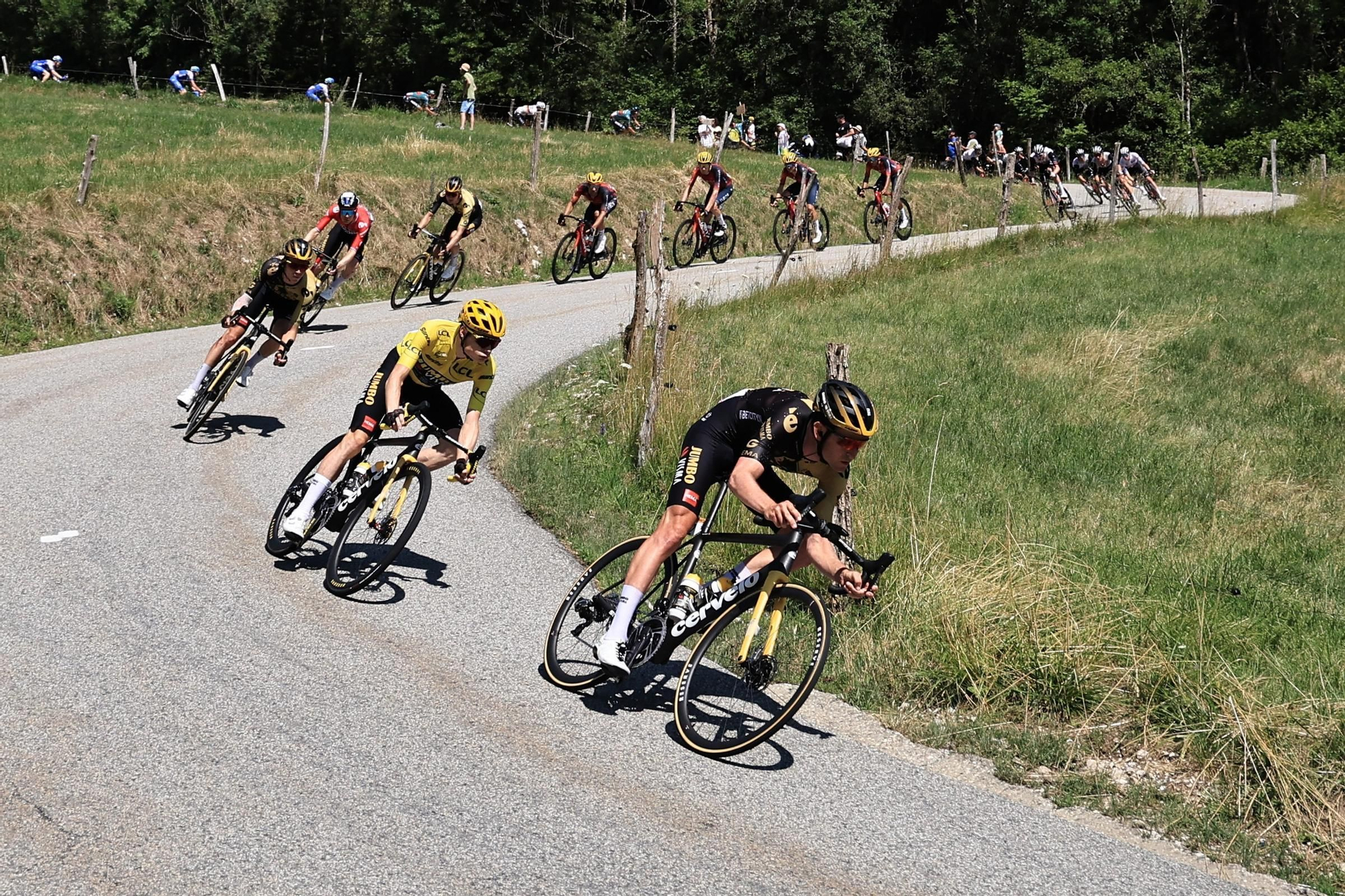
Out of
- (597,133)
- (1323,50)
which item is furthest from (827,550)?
(1323,50)

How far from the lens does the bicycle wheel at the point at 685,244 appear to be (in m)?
24.7

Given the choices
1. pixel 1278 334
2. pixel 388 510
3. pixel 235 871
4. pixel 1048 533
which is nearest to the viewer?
pixel 235 871

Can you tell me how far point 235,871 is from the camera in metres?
4.75

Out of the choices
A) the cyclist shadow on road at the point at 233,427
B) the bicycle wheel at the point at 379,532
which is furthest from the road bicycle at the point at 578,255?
the bicycle wheel at the point at 379,532

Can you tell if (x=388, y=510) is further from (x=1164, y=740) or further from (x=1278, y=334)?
(x=1278, y=334)

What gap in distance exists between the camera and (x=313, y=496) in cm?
808

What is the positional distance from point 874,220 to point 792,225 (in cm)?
662

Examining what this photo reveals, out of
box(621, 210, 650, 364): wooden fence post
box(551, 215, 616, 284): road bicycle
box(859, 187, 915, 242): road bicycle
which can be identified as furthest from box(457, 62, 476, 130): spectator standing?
box(621, 210, 650, 364): wooden fence post

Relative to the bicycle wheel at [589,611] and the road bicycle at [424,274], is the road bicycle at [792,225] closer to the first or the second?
the road bicycle at [424,274]

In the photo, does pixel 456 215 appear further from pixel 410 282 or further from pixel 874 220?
pixel 874 220

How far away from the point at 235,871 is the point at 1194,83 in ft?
211

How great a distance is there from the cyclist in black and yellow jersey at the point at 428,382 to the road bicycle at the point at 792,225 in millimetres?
15594

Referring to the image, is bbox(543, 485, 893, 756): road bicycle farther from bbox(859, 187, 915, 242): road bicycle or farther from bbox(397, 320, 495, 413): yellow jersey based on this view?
bbox(859, 187, 915, 242): road bicycle

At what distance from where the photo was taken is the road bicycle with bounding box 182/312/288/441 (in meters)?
11.4
